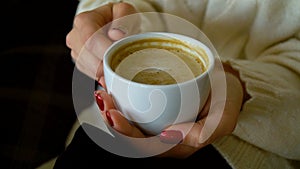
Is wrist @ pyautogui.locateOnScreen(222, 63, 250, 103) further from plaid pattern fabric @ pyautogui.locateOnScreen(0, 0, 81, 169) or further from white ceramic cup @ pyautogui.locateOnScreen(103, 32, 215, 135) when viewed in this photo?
plaid pattern fabric @ pyautogui.locateOnScreen(0, 0, 81, 169)

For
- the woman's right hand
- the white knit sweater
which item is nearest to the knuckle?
the woman's right hand

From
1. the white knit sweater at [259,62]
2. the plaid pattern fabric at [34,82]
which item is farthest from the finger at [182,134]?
the plaid pattern fabric at [34,82]

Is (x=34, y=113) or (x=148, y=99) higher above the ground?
(x=148, y=99)

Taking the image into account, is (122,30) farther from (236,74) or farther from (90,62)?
(236,74)

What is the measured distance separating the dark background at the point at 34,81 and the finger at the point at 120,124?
0.40 meters

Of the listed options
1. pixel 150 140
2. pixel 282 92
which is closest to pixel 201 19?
pixel 282 92

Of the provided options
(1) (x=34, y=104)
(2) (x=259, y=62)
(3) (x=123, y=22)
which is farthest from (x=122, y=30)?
(1) (x=34, y=104)

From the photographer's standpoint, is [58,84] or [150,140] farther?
[58,84]

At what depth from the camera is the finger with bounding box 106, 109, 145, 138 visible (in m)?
0.49

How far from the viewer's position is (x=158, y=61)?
516mm

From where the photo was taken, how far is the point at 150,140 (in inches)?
20.5

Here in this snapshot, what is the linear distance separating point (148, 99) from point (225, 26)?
0.38 metres

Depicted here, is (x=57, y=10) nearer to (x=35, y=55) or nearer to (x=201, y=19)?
(x=35, y=55)

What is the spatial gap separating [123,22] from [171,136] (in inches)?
8.7
